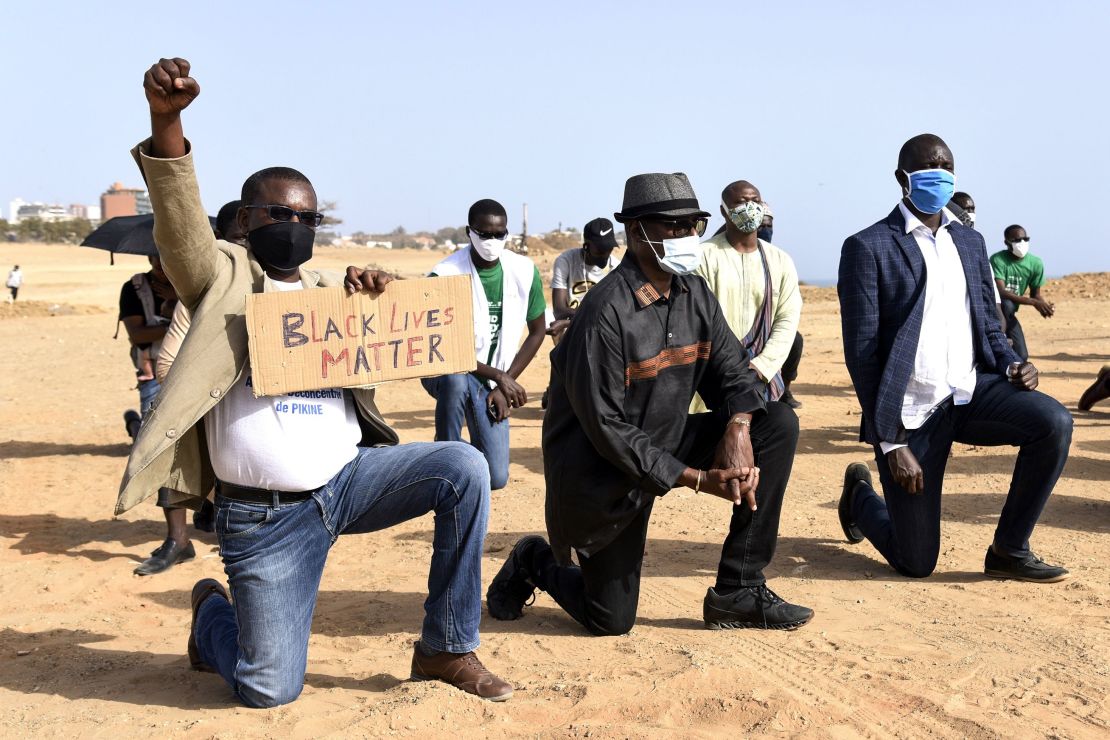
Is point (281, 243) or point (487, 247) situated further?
point (487, 247)

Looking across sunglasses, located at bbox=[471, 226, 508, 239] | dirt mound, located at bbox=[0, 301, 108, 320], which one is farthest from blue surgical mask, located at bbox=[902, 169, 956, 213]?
dirt mound, located at bbox=[0, 301, 108, 320]

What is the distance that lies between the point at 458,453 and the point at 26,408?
1171 cm

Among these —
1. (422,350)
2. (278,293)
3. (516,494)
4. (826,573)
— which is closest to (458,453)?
(422,350)

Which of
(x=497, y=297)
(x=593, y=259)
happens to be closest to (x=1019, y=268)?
(x=593, y=259)

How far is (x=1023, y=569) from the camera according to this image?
20.4ft

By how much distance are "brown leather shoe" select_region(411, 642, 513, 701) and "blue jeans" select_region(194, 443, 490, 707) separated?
48mm

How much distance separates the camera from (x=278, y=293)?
4258mm

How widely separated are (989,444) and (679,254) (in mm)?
2302

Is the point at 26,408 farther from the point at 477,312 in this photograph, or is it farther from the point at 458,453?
the point at 458,453

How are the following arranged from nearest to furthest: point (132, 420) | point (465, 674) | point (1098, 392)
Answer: point (465, 674) < point (132, 420) < point (1098, 392)

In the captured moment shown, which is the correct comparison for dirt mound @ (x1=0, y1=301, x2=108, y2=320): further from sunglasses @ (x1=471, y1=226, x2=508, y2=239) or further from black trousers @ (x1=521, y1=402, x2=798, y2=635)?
black trousers @ (x1=521, y1=402, x2=798, y2=635)

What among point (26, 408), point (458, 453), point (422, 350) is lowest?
point (26, 408)

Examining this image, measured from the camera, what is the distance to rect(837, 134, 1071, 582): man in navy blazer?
20.0 feet

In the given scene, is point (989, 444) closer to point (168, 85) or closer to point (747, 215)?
point (747, 215)
